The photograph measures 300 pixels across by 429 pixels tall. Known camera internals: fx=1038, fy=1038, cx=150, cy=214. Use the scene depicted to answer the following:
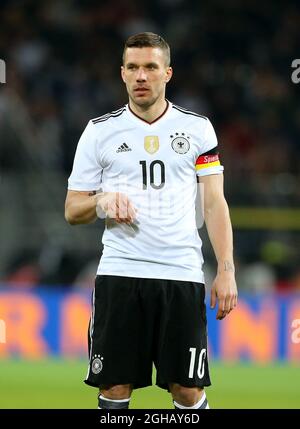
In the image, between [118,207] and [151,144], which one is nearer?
[118,207]

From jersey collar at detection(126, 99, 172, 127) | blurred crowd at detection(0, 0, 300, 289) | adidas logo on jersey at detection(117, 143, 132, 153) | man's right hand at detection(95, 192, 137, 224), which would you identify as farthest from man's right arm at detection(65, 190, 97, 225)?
blurred crowd at detection(0, 0, 300, 289)

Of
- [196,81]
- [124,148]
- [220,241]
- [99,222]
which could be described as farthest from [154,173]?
[196,81]

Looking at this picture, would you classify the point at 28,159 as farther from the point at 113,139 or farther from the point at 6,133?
the point at 113,139

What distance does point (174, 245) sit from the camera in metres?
4.82

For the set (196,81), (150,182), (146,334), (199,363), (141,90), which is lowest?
(199,363)

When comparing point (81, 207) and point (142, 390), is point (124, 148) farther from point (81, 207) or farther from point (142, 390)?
point (142, 390)

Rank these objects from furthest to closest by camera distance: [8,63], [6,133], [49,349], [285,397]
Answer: [8,63] → [6,133] → [49,349] → [285,397]

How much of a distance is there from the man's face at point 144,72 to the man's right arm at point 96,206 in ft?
1.68

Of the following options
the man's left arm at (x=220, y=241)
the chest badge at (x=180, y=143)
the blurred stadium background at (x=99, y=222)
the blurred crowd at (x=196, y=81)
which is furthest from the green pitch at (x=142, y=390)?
the chest badge at (x=180, y=143)

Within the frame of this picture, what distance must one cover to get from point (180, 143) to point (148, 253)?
0.54m

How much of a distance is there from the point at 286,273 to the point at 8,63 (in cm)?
482

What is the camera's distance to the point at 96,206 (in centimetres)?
468

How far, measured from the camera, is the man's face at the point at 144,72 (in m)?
4.76
